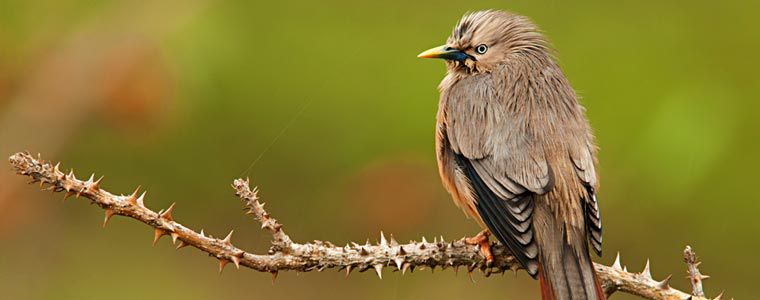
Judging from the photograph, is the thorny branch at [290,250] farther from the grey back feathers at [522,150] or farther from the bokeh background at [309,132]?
the bokeh background at [309,132]

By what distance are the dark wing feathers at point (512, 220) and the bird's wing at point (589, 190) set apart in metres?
0.24

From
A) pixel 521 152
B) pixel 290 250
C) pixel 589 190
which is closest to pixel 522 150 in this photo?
pixel 521 152

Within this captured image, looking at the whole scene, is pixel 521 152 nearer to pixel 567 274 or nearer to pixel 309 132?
pixel 567 274

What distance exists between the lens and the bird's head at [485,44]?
5.31 m

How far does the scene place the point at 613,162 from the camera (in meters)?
9.00

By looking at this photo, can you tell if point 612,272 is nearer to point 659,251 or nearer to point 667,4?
point 659,251

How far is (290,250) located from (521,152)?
1266 millimetres

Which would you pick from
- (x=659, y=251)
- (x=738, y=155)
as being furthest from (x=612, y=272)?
(x=738, y=155)

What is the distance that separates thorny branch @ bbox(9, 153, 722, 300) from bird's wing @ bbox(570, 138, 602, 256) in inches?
6.5

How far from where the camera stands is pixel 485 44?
533cm

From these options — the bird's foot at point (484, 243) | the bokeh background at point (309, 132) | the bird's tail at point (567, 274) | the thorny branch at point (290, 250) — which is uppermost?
the bokeh background at point (309, 132)

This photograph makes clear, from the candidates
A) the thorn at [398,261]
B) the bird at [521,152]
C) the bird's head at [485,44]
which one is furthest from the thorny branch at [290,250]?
the bird's head at [485,44]

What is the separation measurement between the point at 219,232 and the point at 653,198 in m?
3.12

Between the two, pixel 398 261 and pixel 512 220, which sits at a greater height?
pixel 512 220
